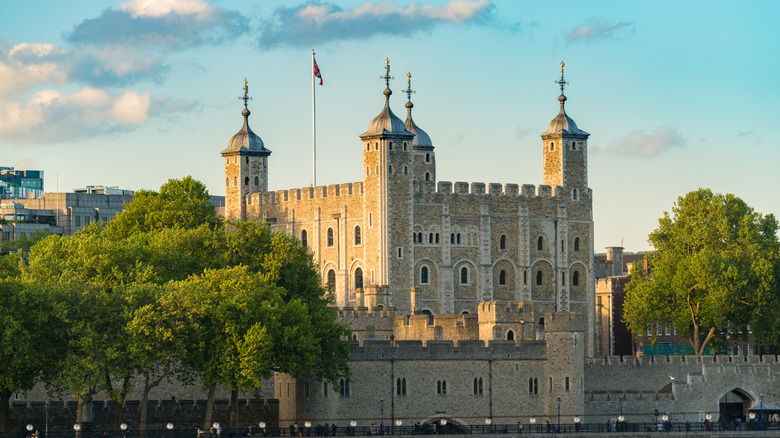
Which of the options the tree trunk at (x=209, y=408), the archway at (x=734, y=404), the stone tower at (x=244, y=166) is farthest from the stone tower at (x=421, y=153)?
the tree trunk at (x=209, y=408)

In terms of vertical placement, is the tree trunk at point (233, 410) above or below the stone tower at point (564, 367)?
below

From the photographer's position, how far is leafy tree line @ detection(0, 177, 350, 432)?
77.4 metres

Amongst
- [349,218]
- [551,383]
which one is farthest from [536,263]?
[551,383]

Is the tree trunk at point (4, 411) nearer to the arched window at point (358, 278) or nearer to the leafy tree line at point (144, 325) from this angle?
the leafy tree line at point (144, 325)

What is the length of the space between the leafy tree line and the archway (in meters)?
22.5

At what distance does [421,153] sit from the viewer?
124812mm

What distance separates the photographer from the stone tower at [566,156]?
121 metres

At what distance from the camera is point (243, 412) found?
8525 cm

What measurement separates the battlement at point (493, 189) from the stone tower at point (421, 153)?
7196 millimetres

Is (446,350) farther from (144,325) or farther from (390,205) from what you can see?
(390,205)

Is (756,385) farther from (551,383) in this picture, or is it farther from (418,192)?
(418,192)

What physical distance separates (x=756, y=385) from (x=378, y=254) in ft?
90.8

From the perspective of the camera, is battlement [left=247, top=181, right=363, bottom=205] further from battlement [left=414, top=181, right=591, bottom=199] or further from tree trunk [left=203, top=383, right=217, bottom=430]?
tree trunk [left=203, top=383, right=217, bottom=430]

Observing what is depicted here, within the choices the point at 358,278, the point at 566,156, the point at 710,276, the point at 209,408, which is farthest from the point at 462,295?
the point at 209,408
